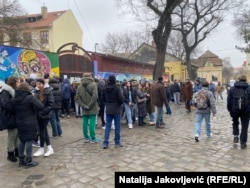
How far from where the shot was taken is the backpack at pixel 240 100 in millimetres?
7098

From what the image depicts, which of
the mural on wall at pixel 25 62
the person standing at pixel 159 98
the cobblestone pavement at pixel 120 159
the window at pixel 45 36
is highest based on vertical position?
the window at pixel 45 36

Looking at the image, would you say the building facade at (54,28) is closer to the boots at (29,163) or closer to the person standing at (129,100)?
the person standing at (129,100)

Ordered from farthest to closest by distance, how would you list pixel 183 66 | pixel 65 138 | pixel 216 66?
pixel 216 66 < pixel 183 66 < pixel 65 138

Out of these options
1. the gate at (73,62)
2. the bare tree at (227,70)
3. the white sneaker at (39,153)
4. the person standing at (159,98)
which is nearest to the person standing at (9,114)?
the white sneaker at (39,153)

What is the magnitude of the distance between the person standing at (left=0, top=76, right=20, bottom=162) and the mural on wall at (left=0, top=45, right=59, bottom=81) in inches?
185

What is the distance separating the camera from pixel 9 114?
19.7ft

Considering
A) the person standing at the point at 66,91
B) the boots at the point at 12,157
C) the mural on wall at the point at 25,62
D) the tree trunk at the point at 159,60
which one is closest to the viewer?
the boots at the point at 12,157

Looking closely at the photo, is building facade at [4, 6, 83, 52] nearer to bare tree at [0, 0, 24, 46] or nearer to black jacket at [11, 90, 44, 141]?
bare tree at [0, 0, 24, 46]

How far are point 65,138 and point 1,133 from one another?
2351 mm

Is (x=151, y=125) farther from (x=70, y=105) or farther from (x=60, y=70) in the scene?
(x=60, y=70)

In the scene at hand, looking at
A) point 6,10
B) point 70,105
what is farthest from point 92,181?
point 6,10

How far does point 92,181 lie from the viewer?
5004mm

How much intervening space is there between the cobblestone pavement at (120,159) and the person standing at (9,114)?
12.6 inches

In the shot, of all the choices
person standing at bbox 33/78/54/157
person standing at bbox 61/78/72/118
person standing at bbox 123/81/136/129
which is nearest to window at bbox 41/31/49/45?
person standing at bbox 61/78/72/118
